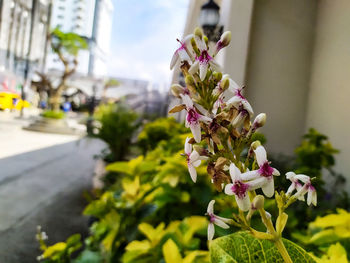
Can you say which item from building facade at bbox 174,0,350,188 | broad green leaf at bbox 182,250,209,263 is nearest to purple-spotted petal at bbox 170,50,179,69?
broad green leaf at bbox 182,250,209,263

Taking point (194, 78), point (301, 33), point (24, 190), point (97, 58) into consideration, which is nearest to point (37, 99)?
point (97, 58)

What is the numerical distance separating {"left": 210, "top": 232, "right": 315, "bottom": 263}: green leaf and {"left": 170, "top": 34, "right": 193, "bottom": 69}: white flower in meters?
0.11

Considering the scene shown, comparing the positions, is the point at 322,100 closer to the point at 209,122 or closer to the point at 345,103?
the point at 345,103

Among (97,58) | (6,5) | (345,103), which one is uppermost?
(6,5)

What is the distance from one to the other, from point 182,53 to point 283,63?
144cm

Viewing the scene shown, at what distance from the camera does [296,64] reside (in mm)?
1504

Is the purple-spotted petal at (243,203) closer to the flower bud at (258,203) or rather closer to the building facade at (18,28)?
the flower bud at (258,203)

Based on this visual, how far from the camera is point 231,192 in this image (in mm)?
137

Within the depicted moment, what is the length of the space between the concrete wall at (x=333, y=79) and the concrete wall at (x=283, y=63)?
4cm

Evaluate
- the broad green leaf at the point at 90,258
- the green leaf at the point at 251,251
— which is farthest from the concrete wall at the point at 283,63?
the green leaf at the point at 251,251

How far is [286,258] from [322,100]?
1469 millimetres

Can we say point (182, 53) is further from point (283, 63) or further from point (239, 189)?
Answer: point (283, 63)

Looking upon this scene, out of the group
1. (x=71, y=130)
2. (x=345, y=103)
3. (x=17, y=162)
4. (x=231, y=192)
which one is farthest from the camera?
(x=71, y=130)

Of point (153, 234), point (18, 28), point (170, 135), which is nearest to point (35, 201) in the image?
point (170, 135)
